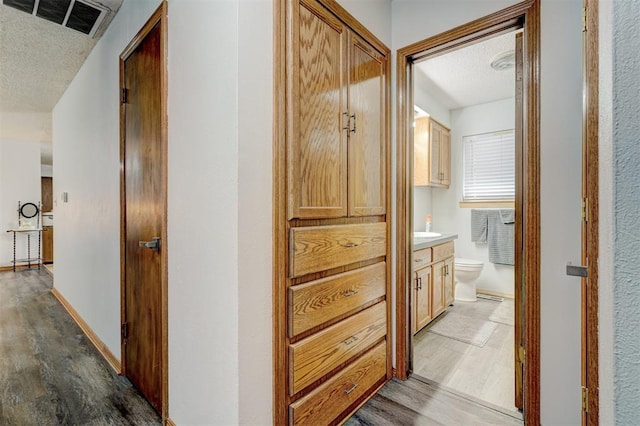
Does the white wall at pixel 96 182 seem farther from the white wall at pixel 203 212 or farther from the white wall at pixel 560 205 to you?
the white wall at pixel 560 205

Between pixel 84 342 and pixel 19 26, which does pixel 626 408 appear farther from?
pixel 19 26

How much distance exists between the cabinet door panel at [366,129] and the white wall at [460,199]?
2.77 meters

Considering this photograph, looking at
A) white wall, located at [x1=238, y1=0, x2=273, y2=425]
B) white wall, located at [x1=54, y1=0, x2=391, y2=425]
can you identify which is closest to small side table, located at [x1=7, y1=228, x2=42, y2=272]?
white wall, located at [x1=54, y1=0, x2=391, y2=425]

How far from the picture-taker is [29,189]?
574 cm

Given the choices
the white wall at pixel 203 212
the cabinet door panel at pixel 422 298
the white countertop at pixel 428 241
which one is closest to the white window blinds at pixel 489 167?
the white countertop at pixel 428 241

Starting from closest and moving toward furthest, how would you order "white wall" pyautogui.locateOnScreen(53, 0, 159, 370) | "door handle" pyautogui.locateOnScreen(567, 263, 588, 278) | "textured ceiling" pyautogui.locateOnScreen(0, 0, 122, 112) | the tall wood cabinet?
"door handle" pyautogui.locateOnScreen(567, 263, 588, 278) → the tall wood cabinet → "white wall" pyautogui.locateOnScreen(53, 0, 159, 370) → "textured ceiling" pyautogui.locateOnScreen(0, 0, 122, 112)

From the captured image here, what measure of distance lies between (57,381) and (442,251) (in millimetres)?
3176

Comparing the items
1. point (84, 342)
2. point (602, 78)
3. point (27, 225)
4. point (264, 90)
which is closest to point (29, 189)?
point (27, 225)

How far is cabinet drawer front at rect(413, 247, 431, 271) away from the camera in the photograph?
2432 millimetres

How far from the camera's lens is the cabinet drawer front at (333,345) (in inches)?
51.0

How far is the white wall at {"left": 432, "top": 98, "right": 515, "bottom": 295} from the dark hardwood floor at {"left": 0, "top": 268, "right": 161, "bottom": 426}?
3932 mm

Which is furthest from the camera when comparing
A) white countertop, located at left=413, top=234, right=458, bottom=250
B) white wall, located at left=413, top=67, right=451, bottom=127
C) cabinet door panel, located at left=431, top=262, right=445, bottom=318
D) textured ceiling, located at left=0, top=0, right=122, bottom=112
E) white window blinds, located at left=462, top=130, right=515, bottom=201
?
white window blinds, located at left=462, top=130, right=515, bottom=201

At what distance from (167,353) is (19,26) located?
2607 millimetres

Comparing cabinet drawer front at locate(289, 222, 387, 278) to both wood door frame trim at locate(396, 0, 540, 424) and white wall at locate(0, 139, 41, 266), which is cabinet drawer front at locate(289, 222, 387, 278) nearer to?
wood door frame trim at locate(396, 0, 540, 424)
